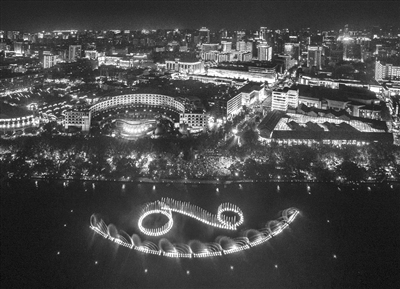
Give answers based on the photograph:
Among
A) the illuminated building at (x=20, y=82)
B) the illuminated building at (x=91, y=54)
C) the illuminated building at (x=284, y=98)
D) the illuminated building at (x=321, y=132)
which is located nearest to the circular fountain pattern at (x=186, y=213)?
the illuminated building at (x=321, y=132)

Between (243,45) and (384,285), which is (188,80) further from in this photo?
(384,285)

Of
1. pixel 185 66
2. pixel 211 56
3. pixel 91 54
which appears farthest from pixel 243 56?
pixel 91 54

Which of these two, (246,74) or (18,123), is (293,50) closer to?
(246,74)

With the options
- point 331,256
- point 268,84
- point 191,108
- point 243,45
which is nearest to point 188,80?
point 268,84

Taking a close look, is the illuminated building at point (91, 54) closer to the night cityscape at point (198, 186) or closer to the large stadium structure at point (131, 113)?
the night cityscape at point (198, 186)

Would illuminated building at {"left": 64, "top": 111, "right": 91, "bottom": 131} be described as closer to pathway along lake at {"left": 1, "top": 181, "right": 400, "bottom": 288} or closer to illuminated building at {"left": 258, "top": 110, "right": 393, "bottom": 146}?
pathway along lake at {"left": 1, "top": 181, "right": 400, "bottom": 288}
